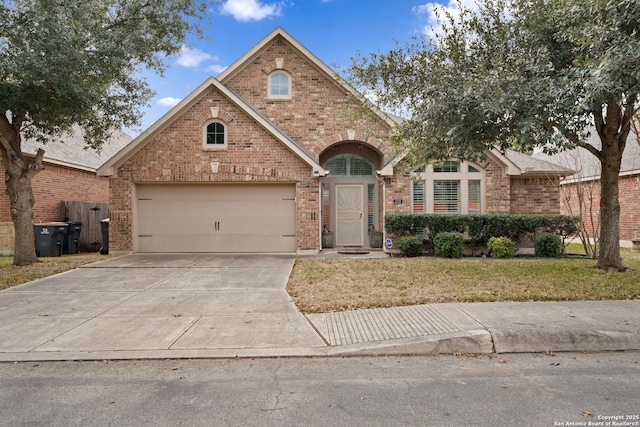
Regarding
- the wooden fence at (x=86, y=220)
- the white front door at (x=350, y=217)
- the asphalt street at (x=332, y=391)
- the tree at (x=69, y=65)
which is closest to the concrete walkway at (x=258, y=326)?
the asphalt street at (x=332, y=391)

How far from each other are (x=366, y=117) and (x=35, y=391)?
A: 1204cm

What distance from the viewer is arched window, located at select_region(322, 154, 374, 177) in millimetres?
14383

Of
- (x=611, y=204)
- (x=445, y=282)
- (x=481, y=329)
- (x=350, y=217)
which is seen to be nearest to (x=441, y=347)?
(x=481, y=329)

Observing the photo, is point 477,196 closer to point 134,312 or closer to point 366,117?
point 366,117

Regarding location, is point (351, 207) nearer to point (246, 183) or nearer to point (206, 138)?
point (246, 183)

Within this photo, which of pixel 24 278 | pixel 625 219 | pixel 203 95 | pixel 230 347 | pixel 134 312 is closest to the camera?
pixel 230 347

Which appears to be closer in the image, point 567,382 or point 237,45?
point 567,382

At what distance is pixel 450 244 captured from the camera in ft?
38.3

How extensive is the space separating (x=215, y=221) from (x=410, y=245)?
624cm

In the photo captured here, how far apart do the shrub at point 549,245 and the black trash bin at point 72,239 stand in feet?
51.5

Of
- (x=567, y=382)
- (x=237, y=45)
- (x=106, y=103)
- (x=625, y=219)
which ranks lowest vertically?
(x=567, y=382)

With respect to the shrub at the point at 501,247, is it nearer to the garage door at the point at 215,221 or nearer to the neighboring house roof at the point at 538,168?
the neighboring house roof at the point at 538,168

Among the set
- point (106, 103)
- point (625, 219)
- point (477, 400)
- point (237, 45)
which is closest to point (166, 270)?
point (106, 103)

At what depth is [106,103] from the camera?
1155cm
